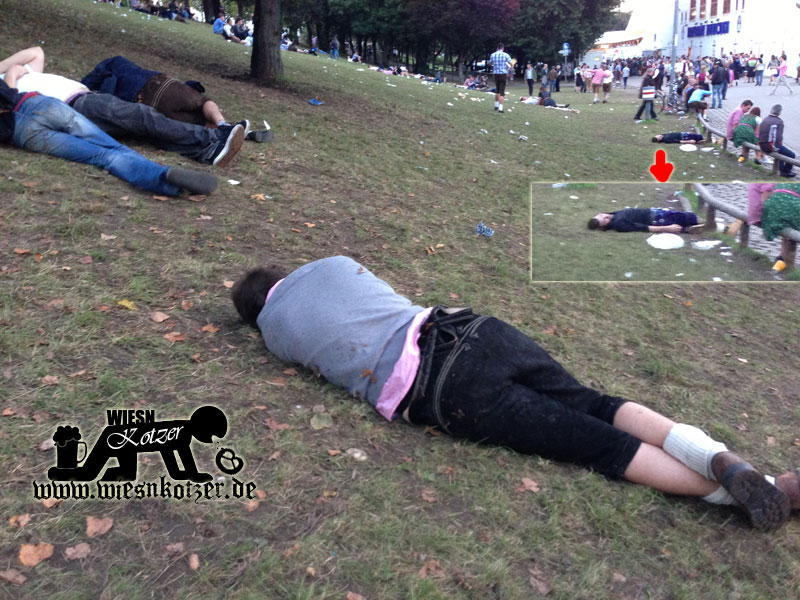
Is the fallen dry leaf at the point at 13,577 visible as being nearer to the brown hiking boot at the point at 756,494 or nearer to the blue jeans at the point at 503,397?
the blue jeans at the point at 503,397

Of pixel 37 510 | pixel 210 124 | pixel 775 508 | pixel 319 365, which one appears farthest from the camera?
pixel 210 124

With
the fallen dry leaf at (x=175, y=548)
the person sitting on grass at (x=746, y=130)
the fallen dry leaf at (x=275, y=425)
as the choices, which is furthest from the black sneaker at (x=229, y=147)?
the person sitting on grass at (x=746, y=130)

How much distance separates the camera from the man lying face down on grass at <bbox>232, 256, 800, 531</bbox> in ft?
10.4

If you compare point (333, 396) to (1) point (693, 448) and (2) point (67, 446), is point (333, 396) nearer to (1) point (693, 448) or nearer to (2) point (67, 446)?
(2) point (67, 446)

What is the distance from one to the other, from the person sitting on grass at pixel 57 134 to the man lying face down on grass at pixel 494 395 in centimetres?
332

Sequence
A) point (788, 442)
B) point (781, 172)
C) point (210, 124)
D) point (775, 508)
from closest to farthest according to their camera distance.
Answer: point (775, 508)
point (788, 442)
point (210, 124)
point (781, 172)

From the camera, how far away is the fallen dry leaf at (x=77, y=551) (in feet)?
7.93

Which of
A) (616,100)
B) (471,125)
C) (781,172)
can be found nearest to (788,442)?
(781,172)

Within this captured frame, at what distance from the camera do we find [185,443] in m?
3.06

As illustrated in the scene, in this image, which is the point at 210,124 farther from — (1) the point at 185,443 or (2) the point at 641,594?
(2) the point at 641,594

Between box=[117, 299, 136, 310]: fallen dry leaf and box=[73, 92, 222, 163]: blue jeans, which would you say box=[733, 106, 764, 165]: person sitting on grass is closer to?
box=[73, 92, 222, 163]: blue jeans

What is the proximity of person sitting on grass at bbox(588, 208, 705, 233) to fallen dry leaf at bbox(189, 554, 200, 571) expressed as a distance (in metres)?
2.46

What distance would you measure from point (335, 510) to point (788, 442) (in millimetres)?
2853

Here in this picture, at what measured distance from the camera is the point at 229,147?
744 cm
